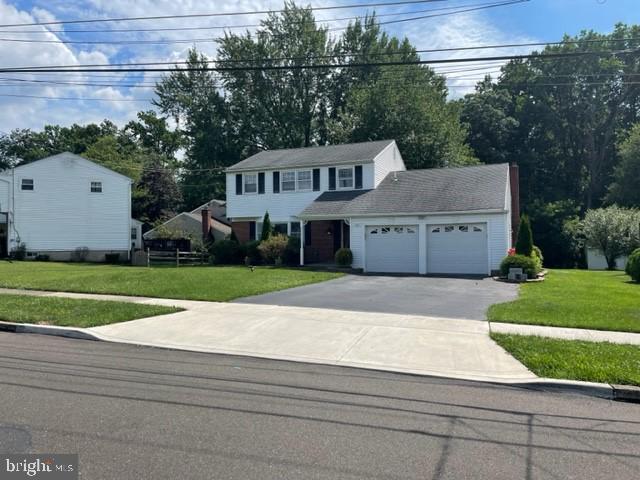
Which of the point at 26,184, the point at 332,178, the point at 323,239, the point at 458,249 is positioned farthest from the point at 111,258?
the point at 458,249

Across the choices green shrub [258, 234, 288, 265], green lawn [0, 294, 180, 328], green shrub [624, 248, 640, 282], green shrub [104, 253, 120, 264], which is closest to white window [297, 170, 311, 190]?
green shrub [258, 234, 288, 265]

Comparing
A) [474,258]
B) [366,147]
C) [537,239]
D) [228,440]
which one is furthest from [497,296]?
[537,239]

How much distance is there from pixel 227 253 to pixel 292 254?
14.7ft

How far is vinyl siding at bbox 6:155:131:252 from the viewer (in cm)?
3466

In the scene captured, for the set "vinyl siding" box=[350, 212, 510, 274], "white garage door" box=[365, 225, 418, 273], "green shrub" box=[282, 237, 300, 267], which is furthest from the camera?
"green shrub" box=[282, 237, 300, 267]

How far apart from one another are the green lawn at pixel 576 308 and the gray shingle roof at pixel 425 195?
6.91 meters

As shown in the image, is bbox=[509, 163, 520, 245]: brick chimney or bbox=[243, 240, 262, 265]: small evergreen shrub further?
bbox=[243, 240, 262, 265]: small evergreen shrub

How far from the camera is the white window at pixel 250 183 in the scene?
31219 mm

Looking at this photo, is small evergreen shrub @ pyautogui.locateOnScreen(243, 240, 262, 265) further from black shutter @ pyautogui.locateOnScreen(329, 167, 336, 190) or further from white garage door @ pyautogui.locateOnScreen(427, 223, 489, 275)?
white garage door @ pyautogui.locateOnScreen(427, 223, 489, 275)

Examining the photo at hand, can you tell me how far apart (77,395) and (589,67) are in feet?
186

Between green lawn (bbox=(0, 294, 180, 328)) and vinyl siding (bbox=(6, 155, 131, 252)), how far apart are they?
24.1 meters

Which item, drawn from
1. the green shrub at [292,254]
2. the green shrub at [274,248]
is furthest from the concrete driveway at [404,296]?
the green shrub at [292,254]

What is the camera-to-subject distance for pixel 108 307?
12.0 meters

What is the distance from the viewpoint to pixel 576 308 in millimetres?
12172
